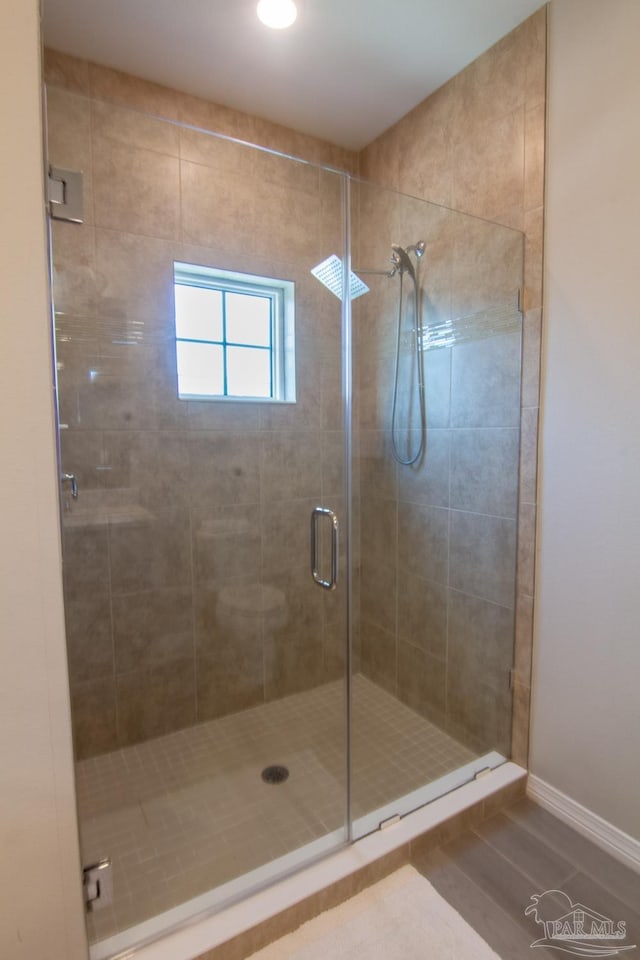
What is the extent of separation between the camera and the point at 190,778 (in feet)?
5.86

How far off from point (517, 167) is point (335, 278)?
797 millimetres

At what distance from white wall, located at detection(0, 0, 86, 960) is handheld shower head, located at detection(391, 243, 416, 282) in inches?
58.8

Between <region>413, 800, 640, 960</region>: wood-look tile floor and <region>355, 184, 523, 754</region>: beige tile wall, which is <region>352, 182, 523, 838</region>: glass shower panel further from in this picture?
<region>413, 800, 640, 960</region>: wood-look tile floor

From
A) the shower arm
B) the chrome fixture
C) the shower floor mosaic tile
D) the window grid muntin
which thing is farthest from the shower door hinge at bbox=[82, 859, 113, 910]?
the shower arm

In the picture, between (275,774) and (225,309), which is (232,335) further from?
(275,774)

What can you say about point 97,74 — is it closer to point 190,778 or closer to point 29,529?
point 29,529

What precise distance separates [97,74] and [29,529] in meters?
2.00

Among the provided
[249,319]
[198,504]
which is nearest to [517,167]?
[249,319]

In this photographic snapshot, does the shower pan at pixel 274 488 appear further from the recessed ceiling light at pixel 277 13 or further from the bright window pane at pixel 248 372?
the recessed ceiling light at pixel 277 13

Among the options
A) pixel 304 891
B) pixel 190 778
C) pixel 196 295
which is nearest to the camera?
pixel 304 891

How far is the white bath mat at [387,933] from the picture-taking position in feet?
3.84

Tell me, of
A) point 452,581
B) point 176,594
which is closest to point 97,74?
point 176,594

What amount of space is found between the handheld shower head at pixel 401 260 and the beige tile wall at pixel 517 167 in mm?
269

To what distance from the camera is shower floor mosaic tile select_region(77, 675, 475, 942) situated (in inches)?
52.7
